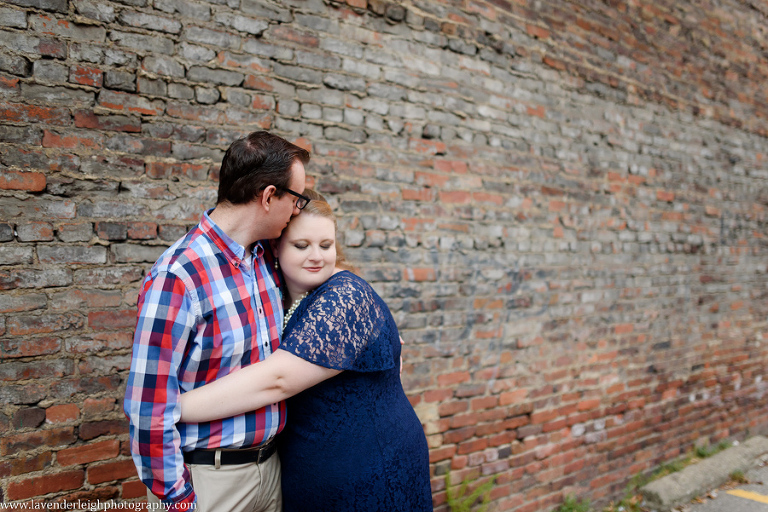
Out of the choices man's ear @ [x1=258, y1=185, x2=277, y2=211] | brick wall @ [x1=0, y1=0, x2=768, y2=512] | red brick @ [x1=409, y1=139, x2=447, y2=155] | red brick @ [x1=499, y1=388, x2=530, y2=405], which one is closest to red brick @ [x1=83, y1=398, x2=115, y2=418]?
brick wall @ [x1=0, y1=0, x2=768, y2=512]

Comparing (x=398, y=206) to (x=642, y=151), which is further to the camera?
(x=642, y=151)

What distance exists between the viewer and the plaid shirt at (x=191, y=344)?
1346 mm

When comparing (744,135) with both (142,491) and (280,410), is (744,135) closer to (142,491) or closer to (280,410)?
(280,410)

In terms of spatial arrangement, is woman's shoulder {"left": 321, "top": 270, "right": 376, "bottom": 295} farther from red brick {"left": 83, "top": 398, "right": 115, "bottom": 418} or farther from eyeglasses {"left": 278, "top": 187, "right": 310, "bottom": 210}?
red brick {"left": 83, "top": 398, "right": 115, "bottom": 418}

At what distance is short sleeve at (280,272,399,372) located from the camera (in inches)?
58.6

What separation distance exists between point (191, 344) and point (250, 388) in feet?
0.77

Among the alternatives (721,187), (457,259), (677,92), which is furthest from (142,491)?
(721,187)

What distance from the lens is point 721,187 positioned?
177 inches

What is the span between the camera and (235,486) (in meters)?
1.53

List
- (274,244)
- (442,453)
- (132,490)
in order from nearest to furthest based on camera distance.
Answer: (274,244)
(132,490)
(442,453)

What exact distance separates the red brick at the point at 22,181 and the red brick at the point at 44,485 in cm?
114

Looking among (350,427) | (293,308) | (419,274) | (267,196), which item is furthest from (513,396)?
(267,196)

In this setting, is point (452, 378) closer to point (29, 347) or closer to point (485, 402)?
point (485, 402)

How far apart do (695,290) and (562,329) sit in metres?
1.84
